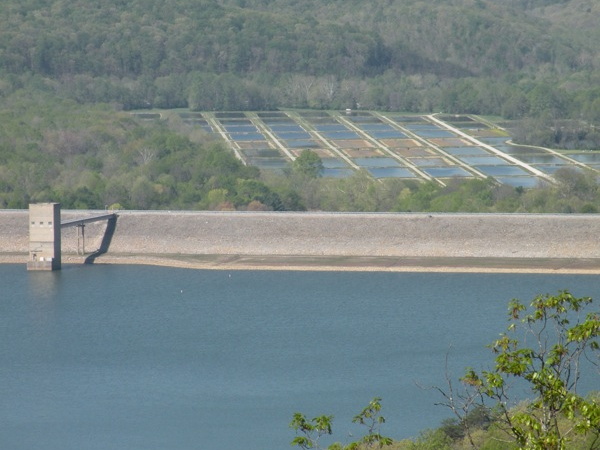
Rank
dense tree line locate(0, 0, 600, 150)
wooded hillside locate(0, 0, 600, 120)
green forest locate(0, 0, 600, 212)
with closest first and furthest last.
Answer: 1. green forest locate(0, 0, 600, 212)
2. dense tree line locate(0, 0, 600, 150)
3. wooded hillside locate(0, 0, 600, 120)

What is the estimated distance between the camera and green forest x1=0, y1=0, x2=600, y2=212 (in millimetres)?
50250

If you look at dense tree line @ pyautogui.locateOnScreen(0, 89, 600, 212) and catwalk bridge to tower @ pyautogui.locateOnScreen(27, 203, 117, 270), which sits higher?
catwalk bridge to tower @ pyautogui.locateOnScreen(27, 203, 117, 270)

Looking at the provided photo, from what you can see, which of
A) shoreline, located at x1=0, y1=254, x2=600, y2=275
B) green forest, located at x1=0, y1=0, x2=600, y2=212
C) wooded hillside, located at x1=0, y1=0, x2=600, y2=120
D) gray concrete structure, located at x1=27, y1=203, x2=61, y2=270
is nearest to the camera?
shoreline, located at x1=0, y1=254, x2=600, y2=275

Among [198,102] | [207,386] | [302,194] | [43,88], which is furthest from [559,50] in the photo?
Answer: [207,386]

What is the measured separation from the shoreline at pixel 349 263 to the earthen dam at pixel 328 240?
0.08 feet

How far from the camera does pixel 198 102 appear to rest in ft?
246

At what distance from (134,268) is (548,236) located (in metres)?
10.6

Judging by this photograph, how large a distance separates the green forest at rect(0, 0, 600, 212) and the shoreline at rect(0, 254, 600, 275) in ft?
19.5

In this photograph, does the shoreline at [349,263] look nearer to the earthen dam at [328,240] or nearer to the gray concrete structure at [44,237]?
the earthen dam at [328,240]

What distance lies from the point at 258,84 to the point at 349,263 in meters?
38.9

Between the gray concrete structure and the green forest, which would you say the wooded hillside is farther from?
the gray concrete structure

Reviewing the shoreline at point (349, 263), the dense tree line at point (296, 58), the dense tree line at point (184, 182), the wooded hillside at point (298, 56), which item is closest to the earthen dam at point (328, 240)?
the shoreline at point (349, 263)

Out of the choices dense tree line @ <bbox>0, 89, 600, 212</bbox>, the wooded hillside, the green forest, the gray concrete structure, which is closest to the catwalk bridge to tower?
the gray concrete structure

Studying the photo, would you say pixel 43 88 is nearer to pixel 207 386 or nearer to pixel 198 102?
pixel 198 102
